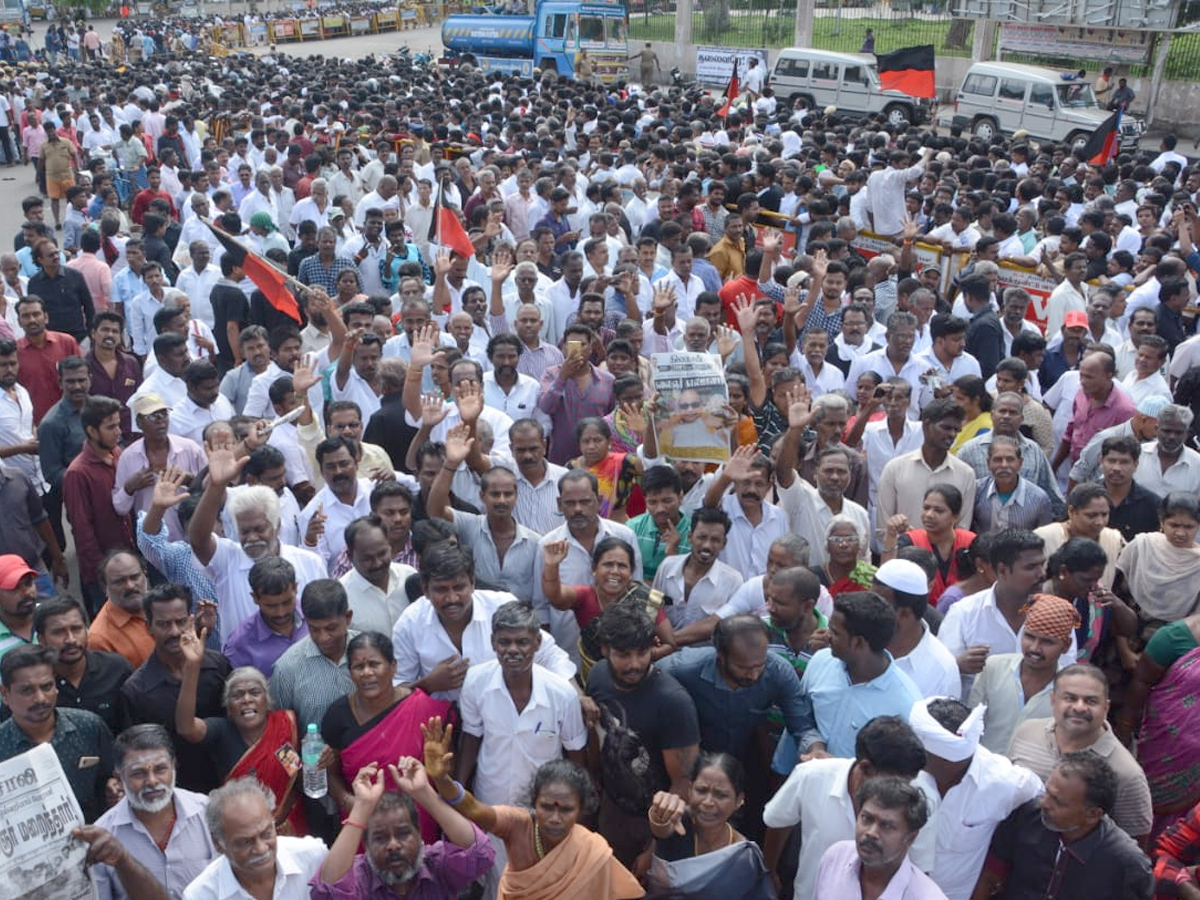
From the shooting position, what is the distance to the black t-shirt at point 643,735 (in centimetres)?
382

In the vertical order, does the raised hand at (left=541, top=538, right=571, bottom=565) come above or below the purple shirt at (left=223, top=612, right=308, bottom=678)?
above

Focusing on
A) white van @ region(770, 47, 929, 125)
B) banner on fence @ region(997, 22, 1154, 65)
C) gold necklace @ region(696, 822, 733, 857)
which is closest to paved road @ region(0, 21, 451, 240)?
white van @ region(770, 47, 929, 125)

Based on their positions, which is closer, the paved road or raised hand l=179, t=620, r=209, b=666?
raised hand l=179, t=620, r=209, b=666

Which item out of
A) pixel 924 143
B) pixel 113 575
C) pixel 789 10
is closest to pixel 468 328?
pixel 113 575

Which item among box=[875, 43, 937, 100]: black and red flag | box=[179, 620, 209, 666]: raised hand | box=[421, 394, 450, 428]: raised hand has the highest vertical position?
box=[875, 43, 937, 100]: black and red flag

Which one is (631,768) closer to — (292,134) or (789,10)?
(292,134)

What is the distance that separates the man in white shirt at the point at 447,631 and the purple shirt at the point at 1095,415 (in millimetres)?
3910

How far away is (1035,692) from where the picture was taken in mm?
4086

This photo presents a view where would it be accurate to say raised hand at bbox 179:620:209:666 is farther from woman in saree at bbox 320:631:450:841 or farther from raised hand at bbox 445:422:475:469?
raised hand at bbox 445:422:475:469

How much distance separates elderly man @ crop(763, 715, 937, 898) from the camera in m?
3.32

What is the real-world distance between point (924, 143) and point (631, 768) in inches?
569

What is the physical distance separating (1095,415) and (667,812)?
14.4 ft

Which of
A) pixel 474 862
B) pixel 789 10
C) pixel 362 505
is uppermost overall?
pixel 789 10

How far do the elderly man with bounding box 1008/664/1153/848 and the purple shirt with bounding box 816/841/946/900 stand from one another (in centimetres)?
70
